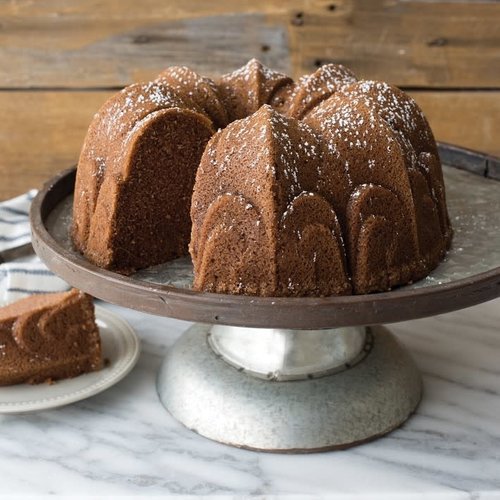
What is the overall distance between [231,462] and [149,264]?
0.93ft

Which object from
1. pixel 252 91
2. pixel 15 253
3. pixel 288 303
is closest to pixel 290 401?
pixel 288 303

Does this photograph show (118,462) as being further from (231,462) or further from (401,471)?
(401,471)

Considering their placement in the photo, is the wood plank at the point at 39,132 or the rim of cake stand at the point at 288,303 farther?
the wood plank at the point at 39,132

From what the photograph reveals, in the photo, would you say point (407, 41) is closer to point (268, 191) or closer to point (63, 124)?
point (63, 124)

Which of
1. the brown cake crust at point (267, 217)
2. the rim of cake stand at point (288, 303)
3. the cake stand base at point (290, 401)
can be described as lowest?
the cake stand base at point (290, 401)

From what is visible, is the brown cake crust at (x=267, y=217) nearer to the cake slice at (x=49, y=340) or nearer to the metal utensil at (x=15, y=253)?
the cake slice at (x=49, y=340)

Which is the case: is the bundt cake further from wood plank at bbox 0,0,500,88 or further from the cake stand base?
wood plank at bbox 0,0,500,88

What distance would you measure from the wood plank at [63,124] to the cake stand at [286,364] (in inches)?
47.6

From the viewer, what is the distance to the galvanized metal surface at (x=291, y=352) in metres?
1.13

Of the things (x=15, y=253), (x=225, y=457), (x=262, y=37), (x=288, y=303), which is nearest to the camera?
(x=288, y=303)

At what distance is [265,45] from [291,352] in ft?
4.57

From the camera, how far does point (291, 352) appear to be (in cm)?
114

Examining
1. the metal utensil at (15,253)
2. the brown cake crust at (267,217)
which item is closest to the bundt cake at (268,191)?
the brown cake crust at (267,217)

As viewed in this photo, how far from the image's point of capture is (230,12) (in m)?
2.32
